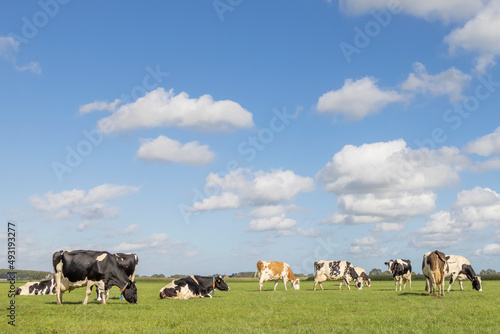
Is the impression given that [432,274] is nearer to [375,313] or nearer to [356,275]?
[375,313]

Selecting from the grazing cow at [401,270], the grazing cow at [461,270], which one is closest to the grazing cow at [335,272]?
the grazing cow at [401,270]

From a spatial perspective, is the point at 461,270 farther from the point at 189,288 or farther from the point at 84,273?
the point at 84,273

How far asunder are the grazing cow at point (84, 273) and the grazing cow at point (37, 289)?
13.1 m

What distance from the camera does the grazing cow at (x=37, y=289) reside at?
105 ft

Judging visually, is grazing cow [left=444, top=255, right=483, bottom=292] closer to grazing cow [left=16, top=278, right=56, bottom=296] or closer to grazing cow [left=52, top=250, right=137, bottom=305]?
grazing cow [left=52, top=250, right=137, bottom=305]

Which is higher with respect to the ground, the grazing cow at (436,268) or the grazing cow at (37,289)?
the grazing cow at (436,268)

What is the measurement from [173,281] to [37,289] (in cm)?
1306

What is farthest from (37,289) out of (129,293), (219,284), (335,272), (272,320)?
(272,320)

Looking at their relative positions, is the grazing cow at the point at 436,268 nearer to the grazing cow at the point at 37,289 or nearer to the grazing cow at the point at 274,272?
the grazing cow at the point at 274,272

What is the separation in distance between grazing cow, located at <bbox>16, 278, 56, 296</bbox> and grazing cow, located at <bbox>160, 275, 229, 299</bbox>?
1202 cm

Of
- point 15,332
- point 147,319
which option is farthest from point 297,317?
point 15,332

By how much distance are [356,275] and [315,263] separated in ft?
11.8

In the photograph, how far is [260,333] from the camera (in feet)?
36.7

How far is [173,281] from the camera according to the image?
25.6 meters
